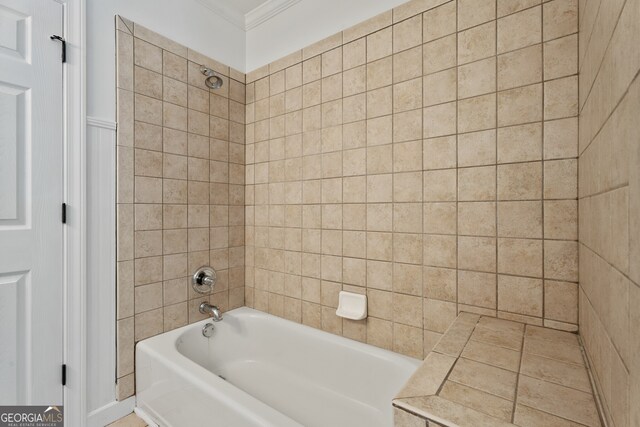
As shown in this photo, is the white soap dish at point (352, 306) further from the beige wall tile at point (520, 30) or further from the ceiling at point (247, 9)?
the ceiling at point (247, 9)

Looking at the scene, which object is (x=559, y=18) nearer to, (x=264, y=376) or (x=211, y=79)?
(x=211, y=79)

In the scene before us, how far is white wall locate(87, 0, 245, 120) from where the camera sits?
4.89 ft

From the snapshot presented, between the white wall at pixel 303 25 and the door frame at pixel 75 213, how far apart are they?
1.04 meters

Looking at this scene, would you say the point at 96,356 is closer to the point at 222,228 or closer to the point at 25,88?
the point at 222,228

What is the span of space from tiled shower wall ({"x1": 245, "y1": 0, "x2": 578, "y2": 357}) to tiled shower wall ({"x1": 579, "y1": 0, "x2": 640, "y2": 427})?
8.3 inches

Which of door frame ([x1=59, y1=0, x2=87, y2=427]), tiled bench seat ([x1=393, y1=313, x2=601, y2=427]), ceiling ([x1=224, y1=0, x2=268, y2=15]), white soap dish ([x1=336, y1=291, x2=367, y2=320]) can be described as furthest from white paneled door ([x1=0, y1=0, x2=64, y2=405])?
tiled bench seat ([x1=393, y1=313, x2=601, y2=427])

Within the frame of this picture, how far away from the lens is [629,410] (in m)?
0.48

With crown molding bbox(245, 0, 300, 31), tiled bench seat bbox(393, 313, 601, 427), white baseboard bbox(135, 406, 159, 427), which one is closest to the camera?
tiled bench seat bbox(393, 313, 601, 427)

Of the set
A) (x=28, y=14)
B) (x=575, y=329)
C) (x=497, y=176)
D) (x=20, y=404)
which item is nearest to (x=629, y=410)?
(x=575, y=329)

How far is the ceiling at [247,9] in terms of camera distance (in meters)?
2.00

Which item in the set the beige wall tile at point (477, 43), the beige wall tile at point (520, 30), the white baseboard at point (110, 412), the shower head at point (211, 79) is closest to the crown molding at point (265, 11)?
the shower head at point (211, 79)

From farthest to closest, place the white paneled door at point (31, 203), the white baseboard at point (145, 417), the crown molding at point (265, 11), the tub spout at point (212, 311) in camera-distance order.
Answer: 1. the crown molding at point (265, 11)
2. the tub spout at point (212, 311)
3. the white baseboard at point (145, 417)
4. the white paneled door at point (31, 203)

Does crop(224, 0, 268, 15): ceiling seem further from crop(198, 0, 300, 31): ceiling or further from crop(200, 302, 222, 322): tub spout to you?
crop(200, 302, 222, 322): tub spout

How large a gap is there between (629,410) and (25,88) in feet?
7.10
